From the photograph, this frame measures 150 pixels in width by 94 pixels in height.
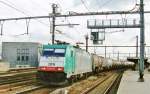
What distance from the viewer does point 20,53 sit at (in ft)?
274

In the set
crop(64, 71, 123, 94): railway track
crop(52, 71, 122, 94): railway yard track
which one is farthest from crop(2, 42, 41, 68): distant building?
crop(52, 71, 122, 94): railway yard track

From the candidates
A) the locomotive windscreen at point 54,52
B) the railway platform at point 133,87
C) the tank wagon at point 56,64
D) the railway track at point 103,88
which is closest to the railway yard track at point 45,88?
the railway track at point 103,88

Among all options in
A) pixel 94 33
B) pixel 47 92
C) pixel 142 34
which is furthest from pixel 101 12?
pixel 47 92

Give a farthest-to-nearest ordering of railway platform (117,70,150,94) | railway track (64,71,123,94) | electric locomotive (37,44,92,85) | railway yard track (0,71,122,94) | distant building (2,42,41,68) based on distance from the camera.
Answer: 1. distant building (2,42,41,68)
2. electric locomotive (37,44,92,85)
3. railway track (64,71,123,94)
4. railway platform (117,70,150,94)
5. railway yard track (0,71,122,94)

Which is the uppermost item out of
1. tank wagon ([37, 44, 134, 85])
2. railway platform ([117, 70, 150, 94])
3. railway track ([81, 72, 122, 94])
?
tank wagon ([37, 44, 134, 85])

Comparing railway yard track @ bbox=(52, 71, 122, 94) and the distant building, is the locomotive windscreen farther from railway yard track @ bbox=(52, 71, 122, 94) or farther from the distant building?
the distant building

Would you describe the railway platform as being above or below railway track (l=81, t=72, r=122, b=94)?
above

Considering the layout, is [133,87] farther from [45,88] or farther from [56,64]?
[45,88]

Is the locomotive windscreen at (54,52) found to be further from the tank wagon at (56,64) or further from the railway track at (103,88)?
the railway track at (103,88)

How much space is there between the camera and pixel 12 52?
83.9m

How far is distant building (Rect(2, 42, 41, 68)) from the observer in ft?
267

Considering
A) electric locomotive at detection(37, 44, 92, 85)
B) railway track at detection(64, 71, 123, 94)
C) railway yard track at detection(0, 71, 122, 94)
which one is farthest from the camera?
electric locomotive at detection(37, 44, 92, 85)

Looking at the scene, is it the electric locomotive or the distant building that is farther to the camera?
the distant building

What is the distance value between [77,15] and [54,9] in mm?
9364
